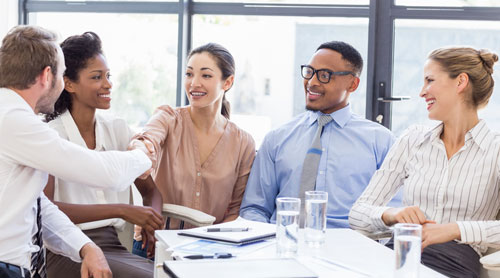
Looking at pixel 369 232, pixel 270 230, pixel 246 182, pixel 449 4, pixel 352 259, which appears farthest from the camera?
pixel 449 4

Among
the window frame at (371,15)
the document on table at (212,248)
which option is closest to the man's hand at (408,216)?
the document on table at (212,248)

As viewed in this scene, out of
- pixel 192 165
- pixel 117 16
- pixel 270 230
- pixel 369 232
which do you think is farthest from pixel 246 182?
pixel 117 16

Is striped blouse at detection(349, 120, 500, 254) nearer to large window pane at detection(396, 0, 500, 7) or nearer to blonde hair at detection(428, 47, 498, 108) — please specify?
blonde hair at detection(428, 47, 498, 108)

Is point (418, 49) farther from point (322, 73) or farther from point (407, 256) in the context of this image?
point (407, 256)

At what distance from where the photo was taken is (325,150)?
3059 mm

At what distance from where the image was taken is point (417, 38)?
4.22 meters

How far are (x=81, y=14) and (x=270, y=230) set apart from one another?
123 inches

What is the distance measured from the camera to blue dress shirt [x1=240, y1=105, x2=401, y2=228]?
3.00 m

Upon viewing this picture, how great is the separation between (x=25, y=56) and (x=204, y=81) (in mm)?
1129

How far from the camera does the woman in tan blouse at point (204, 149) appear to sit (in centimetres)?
307

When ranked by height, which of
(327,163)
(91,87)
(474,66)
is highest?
(474,66)

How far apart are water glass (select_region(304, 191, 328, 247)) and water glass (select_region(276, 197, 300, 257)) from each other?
0.08 metres

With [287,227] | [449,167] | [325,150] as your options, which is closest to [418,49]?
[325,150]

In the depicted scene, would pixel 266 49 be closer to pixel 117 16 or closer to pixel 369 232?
pixel 117 16
